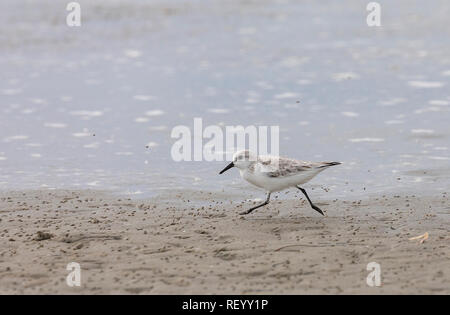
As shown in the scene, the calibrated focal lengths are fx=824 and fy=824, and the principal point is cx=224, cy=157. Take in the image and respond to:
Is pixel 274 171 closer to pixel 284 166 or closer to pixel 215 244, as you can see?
pixel 284 166

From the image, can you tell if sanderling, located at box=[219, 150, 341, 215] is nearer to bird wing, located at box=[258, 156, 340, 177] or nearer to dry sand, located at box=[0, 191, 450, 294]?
bird wing, located at box=[258, 156, 340, 177]

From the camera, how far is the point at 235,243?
872cm

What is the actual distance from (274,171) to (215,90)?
6.49 metres

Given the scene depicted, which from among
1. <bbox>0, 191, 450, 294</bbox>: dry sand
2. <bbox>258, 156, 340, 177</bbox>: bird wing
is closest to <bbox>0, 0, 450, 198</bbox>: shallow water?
<bbox>0, 191, 450, 294</bbox>: dry sand

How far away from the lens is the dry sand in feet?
24.6

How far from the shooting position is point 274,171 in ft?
32.0

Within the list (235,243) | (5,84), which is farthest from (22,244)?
(5,84)

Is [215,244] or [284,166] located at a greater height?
[284,166]

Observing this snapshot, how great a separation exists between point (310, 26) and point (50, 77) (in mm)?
8076

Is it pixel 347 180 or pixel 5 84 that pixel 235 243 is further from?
pixel 5 84

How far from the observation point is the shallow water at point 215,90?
1180cm

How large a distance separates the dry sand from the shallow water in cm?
73

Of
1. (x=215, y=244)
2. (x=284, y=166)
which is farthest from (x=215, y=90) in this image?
(x=215, y=244)

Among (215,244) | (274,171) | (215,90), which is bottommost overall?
(215,244)
